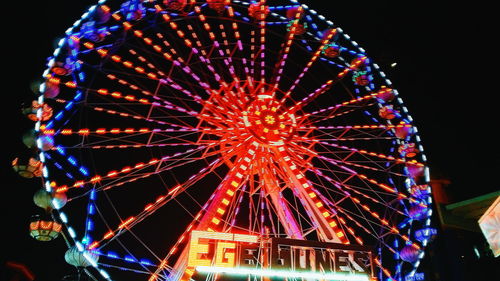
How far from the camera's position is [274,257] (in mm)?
9070

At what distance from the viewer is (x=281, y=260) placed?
911 cm

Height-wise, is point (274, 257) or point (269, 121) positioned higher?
point (269, 121)

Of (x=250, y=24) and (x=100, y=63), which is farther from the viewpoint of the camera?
(x=250, y=24)

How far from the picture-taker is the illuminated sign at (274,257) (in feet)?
29.6

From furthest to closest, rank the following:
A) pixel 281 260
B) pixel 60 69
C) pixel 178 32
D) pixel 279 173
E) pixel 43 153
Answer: pixel 178 32
pixel 279 173
pixel 60 69
pixel 43 153
pixel 281 260

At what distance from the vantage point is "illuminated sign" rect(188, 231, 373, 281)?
355 inches

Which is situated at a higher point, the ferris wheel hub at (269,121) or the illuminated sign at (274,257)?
the ferris wheel hub at (269,121)

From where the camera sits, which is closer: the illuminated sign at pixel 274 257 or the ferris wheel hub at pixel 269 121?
the illuminated sign at pixel 274 257

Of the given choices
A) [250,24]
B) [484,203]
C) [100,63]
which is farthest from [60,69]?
[484,203]

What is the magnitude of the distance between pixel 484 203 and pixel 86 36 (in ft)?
34.4

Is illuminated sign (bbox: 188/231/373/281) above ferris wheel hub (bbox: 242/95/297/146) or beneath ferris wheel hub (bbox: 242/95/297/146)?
beneath

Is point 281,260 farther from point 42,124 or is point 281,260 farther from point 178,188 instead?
point 42,124

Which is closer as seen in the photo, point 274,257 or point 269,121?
point 274,257

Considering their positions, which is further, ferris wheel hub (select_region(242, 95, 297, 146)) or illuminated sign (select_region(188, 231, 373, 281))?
ferris wheel hub (select_region(242, 95, 297, 146))
